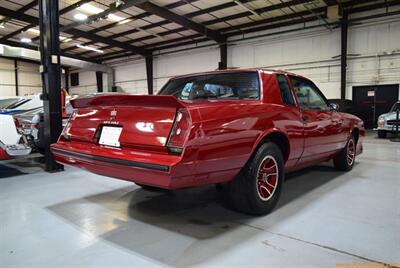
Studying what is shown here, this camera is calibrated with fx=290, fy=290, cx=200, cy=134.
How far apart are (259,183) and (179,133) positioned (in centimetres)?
94

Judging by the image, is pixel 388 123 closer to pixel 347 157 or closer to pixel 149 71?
pixel 347 157

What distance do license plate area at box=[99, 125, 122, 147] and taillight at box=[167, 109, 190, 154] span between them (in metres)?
0.47

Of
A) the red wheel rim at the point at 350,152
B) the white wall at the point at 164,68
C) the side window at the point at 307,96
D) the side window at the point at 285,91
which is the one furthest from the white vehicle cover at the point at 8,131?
the white wall at the point at 164,68

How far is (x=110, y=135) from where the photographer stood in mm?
2115

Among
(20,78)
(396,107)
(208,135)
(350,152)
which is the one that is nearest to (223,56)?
(396,107)

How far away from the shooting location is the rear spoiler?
5.99 feet

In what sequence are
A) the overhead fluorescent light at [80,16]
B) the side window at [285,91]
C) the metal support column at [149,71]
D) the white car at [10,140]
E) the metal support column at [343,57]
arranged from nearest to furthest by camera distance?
the side window at [285,91] < the white car at [10,140] < the metal support column at [343,57] < the overhead fluorescent light at [80,16] < the metal support column at [149,71]

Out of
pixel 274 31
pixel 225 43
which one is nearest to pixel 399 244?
pixel 274 31

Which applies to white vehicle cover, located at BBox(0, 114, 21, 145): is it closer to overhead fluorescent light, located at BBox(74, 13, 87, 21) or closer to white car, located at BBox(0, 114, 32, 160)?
white car, located at BBox(0, 114, 32, 160)

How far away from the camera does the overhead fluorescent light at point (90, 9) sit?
1065 cm

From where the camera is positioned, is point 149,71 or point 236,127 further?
point 149,71

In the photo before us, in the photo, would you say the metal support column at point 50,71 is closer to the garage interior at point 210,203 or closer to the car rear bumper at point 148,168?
the garage interior at point 210,203

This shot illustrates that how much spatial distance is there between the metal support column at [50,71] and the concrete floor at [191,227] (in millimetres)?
986

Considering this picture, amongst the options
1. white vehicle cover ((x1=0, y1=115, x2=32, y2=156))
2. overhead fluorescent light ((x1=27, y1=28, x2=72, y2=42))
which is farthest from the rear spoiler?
overhead fluorescent light ((x1=27, y1=28, x2=72, y2=42))
